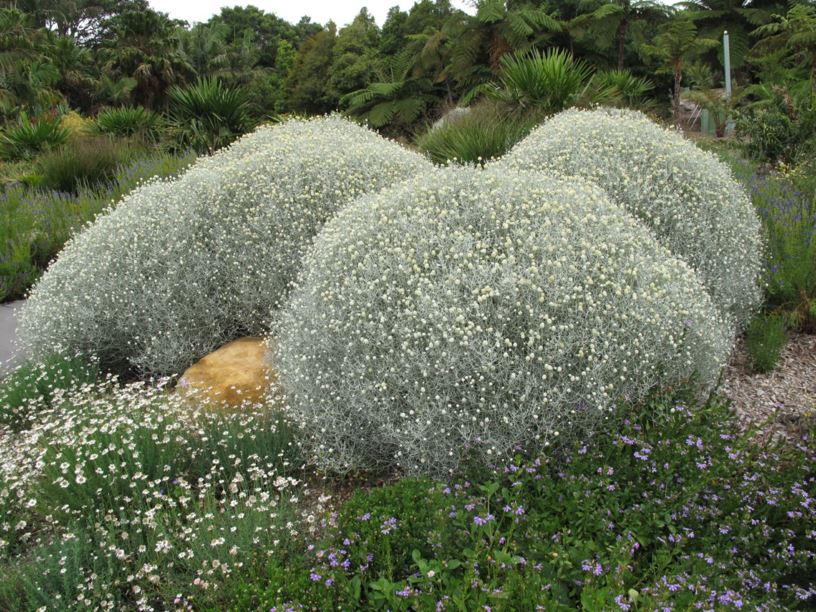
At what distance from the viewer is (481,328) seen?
335cm

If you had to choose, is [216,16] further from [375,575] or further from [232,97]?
[375,575]

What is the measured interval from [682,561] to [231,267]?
3.89 meters

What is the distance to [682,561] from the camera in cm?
267

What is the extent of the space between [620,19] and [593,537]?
912 inches

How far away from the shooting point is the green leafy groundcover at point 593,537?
2.37 m

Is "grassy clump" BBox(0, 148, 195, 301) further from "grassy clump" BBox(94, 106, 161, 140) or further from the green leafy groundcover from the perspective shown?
"grassy clump" BBox(94, 106, 161, 140)

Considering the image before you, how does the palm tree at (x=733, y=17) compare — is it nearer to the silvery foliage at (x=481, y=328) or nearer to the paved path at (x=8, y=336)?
the silvery foliage at (x=481, y=328)

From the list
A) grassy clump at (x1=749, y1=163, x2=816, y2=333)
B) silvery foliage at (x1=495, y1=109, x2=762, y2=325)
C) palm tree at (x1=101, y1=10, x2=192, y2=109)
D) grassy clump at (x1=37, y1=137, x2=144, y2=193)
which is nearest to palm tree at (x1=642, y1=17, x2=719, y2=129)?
grassy clump at (x1=749, y1=163, x2=816, y2=333)

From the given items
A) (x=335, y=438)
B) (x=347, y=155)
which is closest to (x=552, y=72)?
(x=347, y=155)

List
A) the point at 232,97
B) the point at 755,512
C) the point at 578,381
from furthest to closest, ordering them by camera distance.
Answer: the point at 232,97, the point at 578,381, the point at 755,512

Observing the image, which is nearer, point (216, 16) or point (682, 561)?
point (682, 561)

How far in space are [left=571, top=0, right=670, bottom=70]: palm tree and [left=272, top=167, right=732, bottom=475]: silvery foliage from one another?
20.2 meters

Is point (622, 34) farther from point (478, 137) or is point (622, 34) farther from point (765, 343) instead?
point (765, 343)

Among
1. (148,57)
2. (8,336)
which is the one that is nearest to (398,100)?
(148,57)
